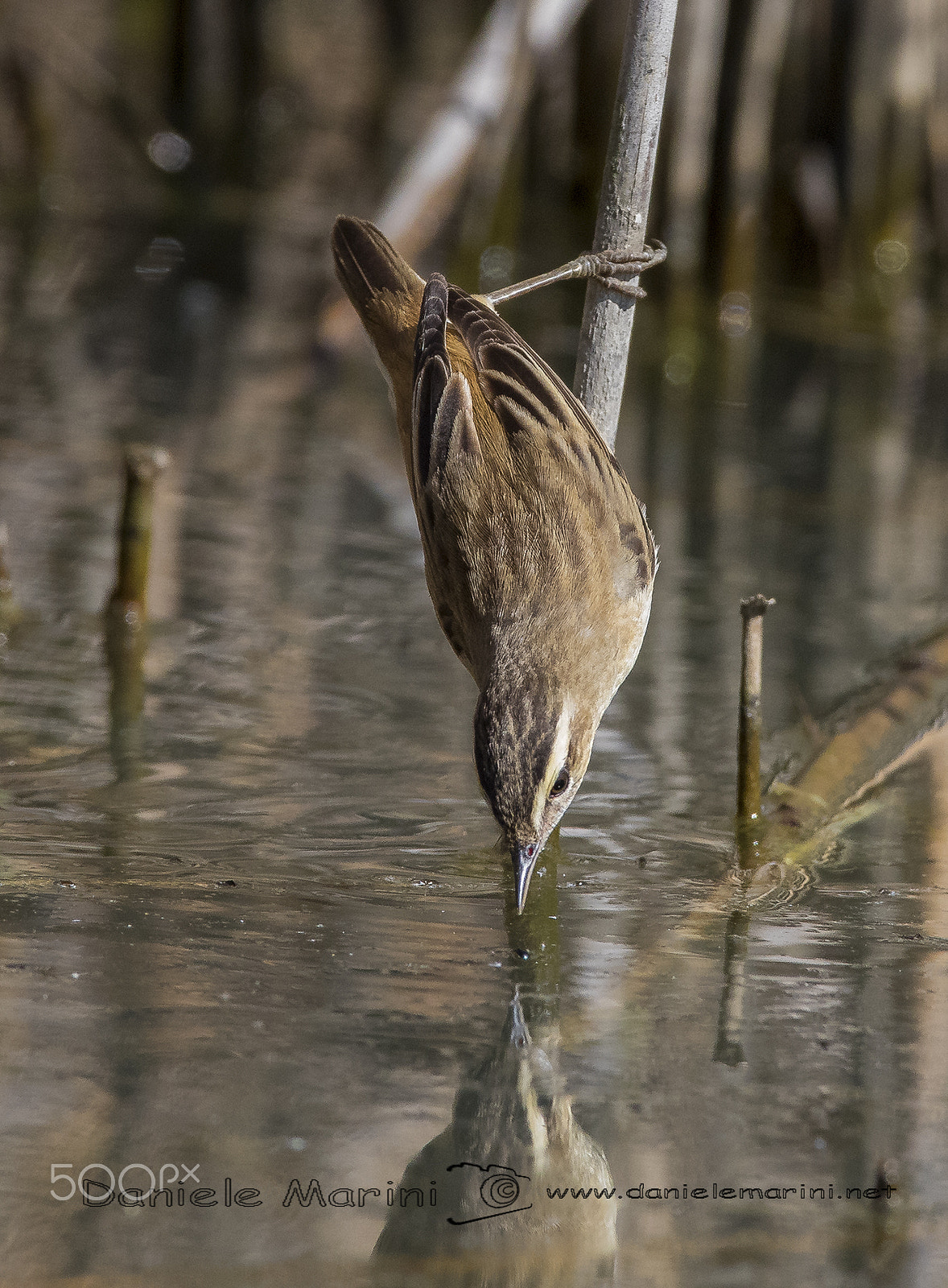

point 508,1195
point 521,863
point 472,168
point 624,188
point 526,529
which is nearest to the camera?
point 508,1195

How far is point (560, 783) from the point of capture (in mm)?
4230

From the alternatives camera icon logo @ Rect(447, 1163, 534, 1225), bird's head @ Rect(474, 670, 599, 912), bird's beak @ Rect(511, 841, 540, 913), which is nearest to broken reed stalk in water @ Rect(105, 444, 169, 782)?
bird's head @ Rect(474, 670, 599, 912)

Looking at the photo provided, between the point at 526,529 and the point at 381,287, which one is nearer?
the point at 526,529

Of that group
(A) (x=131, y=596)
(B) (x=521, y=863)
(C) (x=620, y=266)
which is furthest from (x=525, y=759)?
(A) (x=131, y=596)

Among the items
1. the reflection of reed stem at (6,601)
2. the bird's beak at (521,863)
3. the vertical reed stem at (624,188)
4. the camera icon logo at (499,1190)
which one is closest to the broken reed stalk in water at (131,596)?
the reflection of reed stem at (6,601)

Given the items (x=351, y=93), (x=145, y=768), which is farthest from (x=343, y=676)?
(x=351, y=93)

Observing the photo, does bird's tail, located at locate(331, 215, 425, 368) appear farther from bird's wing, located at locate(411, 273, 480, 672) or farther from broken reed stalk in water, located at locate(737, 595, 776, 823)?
broken reed stalk in water, located at locate(737, 595, 776, 823)

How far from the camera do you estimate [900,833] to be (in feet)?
16.1

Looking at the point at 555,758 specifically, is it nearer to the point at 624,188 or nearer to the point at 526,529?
the point at 526,529

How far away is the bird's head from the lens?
403cm

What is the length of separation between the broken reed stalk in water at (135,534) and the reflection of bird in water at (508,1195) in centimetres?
322

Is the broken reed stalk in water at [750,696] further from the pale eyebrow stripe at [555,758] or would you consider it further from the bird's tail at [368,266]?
the bird's tail at [368,266]

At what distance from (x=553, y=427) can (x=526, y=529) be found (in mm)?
309

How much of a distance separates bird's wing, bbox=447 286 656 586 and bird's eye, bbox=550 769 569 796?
2.46ft
